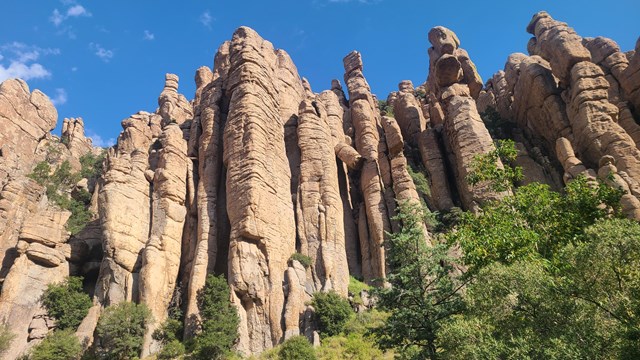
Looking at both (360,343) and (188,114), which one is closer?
(360,343)

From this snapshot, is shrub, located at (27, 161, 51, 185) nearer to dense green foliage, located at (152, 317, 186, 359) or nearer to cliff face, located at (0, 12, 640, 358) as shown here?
cliff face, located at (0, 12, 640, 358)

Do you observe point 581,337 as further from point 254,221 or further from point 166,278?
point 166,278

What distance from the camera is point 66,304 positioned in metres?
30.7

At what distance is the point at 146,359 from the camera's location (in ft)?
86.3

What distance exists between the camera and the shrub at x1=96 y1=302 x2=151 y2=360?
2630cm

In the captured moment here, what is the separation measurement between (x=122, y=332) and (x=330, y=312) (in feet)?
40.5

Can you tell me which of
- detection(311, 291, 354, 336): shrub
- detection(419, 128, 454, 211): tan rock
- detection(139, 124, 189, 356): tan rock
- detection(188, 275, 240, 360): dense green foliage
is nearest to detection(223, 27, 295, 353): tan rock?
detection(188, 275, 240, 360): dense green foliage

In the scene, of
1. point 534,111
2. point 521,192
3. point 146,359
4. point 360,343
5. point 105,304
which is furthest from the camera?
point 534,111

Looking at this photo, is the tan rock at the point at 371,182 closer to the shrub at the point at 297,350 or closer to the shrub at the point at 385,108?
the shrub at the point at 385,108

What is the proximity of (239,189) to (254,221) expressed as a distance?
288 centimetres

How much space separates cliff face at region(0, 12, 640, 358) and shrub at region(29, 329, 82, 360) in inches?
75.7

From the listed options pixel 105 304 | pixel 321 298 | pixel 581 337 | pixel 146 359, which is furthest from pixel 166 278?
pixel 581 337

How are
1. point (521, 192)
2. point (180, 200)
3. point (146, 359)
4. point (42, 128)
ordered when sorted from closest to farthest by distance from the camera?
point (521, 192) < point (146, 359) < point (180, 200) < point (42, 128)

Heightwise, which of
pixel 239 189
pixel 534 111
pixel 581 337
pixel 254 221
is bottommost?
pixel 581 337
